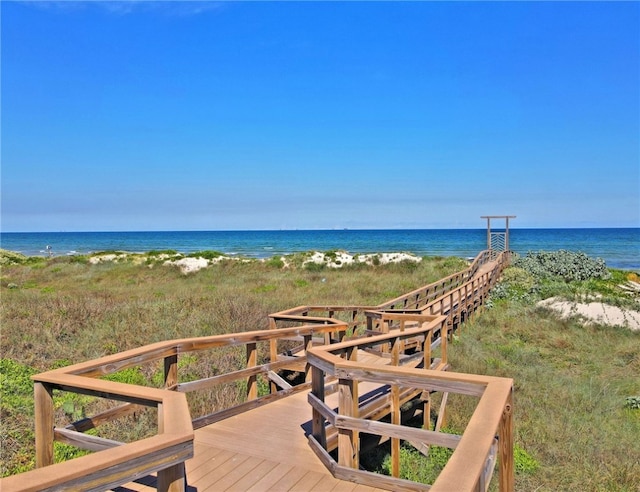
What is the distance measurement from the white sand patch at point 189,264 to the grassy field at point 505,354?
28.8ft

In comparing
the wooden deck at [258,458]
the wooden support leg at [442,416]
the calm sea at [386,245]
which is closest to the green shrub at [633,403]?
the wooden support leg at [442,416]

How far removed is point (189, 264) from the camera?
33062mm

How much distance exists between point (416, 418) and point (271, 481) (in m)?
5.07

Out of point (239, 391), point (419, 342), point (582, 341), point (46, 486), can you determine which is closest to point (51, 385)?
point (46, 486)

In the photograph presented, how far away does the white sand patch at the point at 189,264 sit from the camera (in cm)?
3020

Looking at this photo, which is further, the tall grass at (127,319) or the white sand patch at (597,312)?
the white sand patch at (597,312)

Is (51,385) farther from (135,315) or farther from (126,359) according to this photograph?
(135,315)

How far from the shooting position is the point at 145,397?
2887 millimetres

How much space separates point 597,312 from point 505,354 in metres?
6.68

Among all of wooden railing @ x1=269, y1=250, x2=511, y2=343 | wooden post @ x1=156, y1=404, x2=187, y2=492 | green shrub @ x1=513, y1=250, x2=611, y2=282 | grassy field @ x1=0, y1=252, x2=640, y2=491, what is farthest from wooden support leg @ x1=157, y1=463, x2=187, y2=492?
green shrub @ x1=513, y1=250, x2=611, y2=282

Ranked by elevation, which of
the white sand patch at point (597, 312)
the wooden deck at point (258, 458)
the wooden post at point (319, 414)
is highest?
the wooden post at point (319, 414)

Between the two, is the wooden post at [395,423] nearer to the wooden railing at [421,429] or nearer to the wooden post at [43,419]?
the wooden railing at [421,429]

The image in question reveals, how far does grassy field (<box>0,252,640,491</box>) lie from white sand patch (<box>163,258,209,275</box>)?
877 cm

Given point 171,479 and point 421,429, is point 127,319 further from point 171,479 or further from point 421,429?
point 171,479
